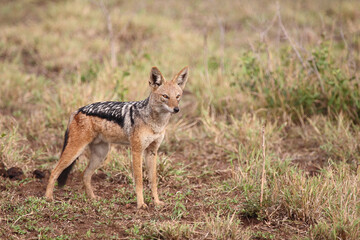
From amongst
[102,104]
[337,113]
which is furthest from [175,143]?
[337,113]

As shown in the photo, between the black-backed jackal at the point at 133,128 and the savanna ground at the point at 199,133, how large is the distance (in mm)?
305

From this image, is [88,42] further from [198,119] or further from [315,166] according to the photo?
[315,166]

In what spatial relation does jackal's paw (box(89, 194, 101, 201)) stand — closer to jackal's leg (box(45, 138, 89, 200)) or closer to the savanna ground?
the savanna ground

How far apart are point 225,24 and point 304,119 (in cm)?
662

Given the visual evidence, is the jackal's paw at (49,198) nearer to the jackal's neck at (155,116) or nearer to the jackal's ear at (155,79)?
the jackal's neck at (155,116)

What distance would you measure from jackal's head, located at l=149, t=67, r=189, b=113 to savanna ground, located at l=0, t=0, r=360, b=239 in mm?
1044

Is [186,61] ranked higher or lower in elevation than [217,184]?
higher

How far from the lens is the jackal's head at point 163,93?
4504 millimetres

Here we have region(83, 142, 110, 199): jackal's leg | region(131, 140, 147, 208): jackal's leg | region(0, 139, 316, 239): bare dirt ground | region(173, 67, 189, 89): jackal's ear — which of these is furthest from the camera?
region(83, 142, 110, 199): jackal's leg

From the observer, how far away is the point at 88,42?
1070 centimetres

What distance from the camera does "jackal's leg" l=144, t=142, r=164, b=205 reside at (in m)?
4.80

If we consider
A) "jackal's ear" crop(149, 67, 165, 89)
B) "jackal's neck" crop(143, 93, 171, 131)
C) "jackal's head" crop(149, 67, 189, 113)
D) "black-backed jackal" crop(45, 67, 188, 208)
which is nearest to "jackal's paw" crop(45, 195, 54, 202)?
"black-backed jackal" crop(45, 67, 188, 208)

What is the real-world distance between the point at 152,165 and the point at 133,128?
1.69 ft

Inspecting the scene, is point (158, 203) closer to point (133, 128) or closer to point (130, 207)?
point (130, 207)
